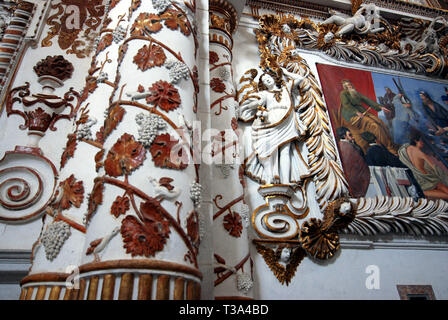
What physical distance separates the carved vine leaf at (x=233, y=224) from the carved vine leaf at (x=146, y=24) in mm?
1396

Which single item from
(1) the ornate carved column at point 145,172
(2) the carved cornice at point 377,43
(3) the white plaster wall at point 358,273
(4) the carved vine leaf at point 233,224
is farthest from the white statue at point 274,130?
(1) the ornate carved column at point 145,172

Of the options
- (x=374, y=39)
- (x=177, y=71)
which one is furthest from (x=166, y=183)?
(x=374, y=39)

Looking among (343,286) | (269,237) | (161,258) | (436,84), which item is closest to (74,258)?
(161,258)

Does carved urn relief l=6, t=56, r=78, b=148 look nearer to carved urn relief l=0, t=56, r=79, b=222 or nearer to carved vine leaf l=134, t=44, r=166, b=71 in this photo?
carved urn relief l=0, t=56, r=79, b=222

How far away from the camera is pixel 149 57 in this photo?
5.84 ft

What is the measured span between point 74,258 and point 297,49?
133 inches

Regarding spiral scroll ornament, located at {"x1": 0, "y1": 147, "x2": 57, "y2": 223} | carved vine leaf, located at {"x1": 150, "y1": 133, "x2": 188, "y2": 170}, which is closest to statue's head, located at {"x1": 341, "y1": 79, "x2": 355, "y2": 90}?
carved vine leaf, located at {"x1": 150, "y1": 133, "x2": 188, "y2": 170}

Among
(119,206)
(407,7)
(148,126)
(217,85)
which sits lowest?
(119,206)

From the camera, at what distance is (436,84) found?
4137 millimetres

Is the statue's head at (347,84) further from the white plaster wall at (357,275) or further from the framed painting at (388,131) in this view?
the white plaster wall at (357,275)

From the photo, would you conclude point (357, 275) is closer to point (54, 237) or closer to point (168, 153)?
point (168, 153)

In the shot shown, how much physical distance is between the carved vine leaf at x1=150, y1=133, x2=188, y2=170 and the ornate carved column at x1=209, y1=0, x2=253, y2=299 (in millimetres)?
825

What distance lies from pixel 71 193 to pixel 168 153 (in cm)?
77

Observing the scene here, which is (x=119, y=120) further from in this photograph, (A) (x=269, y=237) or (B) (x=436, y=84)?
(B) (x=436, y=84)
